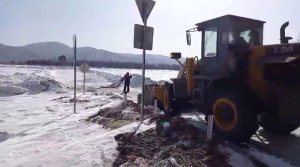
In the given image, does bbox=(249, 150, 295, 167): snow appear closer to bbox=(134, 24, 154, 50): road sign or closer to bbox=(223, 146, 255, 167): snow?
bbox=(223, 146, 255, 167): snow

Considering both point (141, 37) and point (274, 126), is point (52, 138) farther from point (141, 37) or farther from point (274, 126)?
point (274, 126)

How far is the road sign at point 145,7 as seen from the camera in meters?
9.64

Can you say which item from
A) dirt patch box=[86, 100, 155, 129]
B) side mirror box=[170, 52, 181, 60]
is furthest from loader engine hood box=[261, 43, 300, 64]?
dirt patch box=[86, 100, 155, 129]

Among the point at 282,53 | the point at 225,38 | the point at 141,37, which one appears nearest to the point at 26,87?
the point at 141,37

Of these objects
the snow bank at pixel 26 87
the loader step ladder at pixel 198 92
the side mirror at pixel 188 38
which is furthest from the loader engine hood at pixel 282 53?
the snow bank at pixel 26 87

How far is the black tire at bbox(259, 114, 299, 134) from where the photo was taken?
9227 millimetres

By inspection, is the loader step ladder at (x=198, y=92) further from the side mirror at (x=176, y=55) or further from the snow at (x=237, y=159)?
the snow at (x=237, y=159)

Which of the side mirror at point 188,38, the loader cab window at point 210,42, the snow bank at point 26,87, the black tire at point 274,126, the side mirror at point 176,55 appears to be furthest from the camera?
the snow bank at point 26,87

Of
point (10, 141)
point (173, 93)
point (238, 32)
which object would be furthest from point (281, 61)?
point (10, 141)

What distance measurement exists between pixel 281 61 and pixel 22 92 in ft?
77.8

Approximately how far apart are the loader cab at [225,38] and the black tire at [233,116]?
2.74ft

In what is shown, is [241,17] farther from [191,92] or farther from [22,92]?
[22,92]

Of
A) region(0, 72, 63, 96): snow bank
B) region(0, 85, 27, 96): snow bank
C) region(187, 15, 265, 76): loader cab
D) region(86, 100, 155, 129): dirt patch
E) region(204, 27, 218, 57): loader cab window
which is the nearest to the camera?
region(187, 15, 265, 76): loader cab

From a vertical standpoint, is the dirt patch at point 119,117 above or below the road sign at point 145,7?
below
